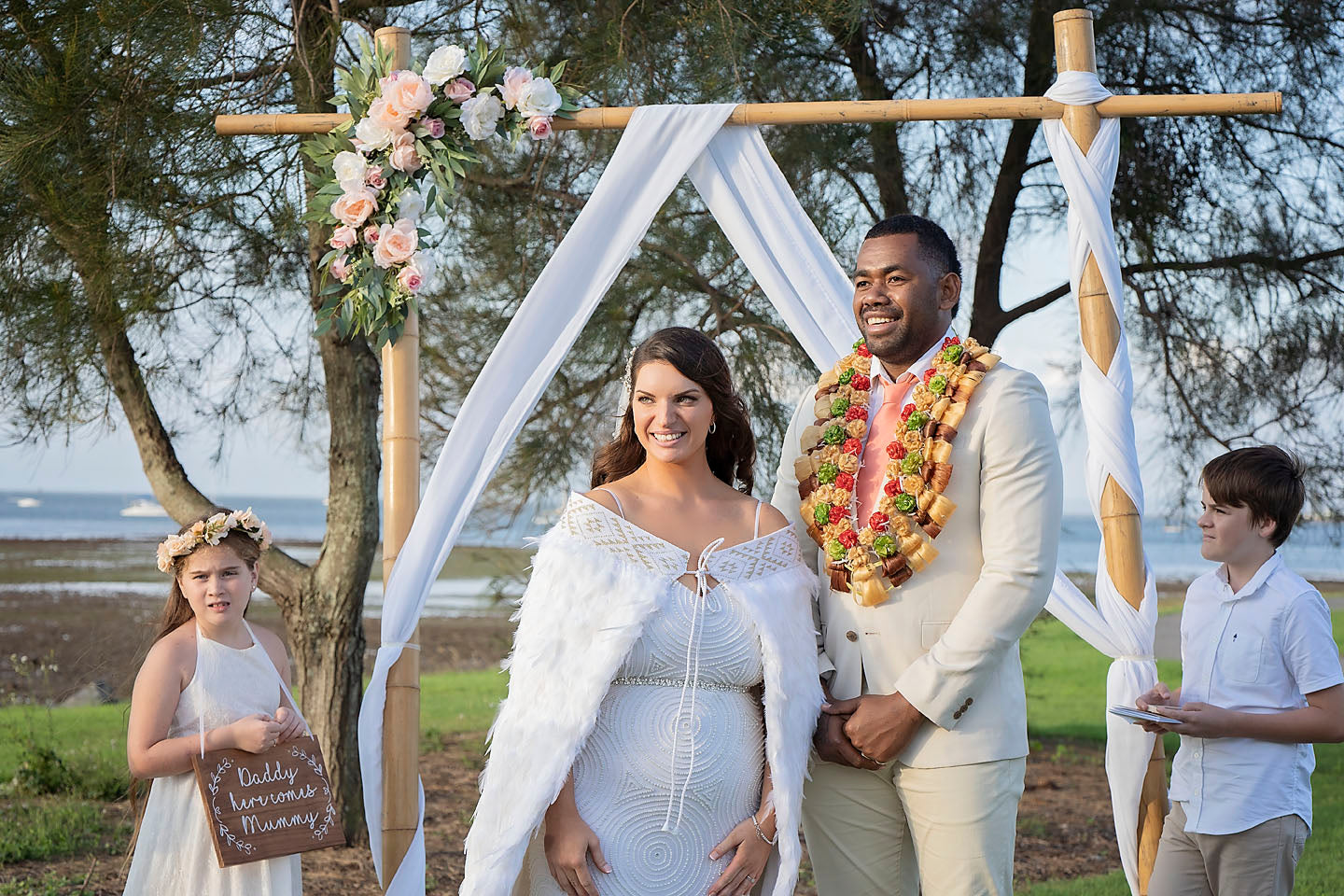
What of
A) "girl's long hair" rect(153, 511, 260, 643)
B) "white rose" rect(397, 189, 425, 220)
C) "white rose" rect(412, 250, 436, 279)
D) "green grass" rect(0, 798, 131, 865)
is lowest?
"green grass" rect(0, 798, 131, 865)

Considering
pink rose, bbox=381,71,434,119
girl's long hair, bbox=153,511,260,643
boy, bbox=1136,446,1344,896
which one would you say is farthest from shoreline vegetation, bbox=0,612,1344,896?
pink rose, bbox=381,71,434,119

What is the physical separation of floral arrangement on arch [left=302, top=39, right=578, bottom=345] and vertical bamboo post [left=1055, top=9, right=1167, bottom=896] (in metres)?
1.41

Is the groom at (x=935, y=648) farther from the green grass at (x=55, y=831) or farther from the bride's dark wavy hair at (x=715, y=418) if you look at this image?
the green grass at (x=55, y=831)

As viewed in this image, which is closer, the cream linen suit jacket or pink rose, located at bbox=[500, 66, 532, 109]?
the cream linen suit jacket

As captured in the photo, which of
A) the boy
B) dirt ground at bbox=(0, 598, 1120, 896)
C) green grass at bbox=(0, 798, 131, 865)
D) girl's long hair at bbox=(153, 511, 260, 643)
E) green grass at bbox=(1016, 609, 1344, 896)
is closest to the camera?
the boy

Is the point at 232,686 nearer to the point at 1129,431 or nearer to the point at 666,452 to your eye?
the point at 666,452

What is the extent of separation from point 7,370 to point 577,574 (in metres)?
3.41

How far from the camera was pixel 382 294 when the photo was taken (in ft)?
11.3

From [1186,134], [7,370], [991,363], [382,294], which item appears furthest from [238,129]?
[1186,134]

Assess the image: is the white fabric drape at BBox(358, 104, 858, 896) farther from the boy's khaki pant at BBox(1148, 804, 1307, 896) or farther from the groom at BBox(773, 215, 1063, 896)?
the boy's khaki pant at BBox(1148, 804, 1307, 896)

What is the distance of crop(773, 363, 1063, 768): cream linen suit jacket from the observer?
2316 mm

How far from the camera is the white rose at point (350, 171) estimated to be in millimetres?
3445

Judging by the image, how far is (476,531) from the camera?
563 cm

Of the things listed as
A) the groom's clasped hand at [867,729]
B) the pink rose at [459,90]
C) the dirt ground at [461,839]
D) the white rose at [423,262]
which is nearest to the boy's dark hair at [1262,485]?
the groom's clasped hand at [867,729]
